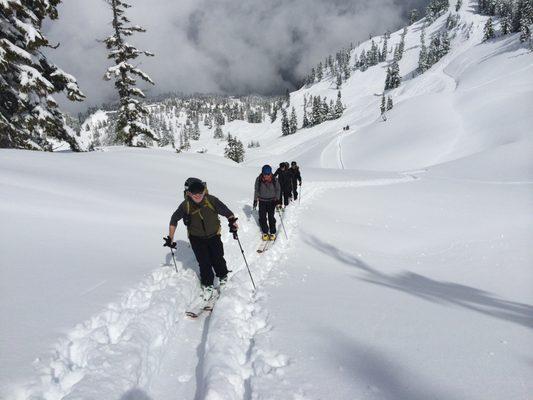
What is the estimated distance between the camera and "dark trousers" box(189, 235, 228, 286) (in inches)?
253

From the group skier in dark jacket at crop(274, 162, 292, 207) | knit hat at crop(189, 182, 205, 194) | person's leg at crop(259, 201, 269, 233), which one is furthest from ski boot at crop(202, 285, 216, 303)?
skier in dark jacket at crop(274, 162, 292, 207)

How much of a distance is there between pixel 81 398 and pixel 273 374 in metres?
2.13

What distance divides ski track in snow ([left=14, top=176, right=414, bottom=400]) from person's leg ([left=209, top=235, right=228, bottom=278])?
409 millimetres

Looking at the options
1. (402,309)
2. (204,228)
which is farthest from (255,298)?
(402,309)

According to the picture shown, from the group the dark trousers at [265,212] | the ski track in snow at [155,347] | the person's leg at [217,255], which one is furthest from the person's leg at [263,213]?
the person's leg at [217,255]

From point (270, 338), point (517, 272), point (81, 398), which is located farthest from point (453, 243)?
point (81, 398)

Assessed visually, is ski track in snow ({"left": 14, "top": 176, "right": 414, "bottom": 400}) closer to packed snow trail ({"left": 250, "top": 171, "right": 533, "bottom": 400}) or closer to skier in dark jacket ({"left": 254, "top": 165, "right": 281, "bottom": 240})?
packed snow trail ({"left": 250, "top": 171, "right": 533, "bottom": 400})

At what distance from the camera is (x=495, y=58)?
9850 centimetres

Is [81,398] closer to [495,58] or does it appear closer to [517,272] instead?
[517,272]

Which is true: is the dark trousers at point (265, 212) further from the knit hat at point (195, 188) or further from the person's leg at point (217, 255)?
the knit hat at point (195, 188)

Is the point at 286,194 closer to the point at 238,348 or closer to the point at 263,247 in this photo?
the point at 263,247

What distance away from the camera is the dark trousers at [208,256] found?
21.1ft

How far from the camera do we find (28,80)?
12.3 m

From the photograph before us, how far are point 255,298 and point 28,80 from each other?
1211 cm
